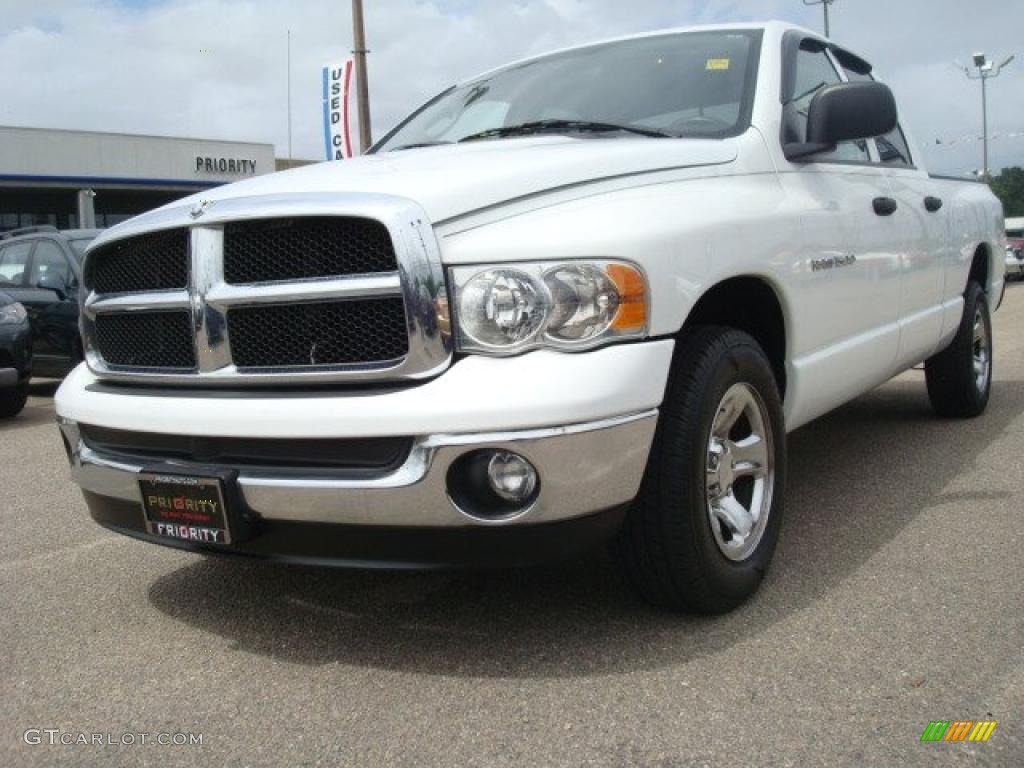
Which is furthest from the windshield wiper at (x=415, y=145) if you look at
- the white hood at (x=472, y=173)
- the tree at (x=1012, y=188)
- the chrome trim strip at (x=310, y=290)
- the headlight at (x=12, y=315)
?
the tree at (x=1012, y=188)

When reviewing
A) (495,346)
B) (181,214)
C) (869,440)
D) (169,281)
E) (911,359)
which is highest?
(181,214)

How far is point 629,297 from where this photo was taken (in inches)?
97.3

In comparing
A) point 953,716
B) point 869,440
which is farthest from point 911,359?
point 953,716

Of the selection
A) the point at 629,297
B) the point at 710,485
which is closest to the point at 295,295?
the point at 629,297

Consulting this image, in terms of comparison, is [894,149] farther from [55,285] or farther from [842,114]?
[55,285]

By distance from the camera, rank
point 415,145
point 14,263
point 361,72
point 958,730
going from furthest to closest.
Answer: point 361,72
point 14,263
point 415,145
point 958,730

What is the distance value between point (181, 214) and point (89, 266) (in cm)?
54

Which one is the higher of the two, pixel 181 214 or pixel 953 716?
pixel 181 214

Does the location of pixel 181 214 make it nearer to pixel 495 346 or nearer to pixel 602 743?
pixel 495 346

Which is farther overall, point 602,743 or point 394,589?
point 394,589

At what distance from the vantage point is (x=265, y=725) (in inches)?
94.0

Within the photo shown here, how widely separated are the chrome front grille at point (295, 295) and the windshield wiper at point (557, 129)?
118 cm

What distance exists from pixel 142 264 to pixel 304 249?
2.11ft

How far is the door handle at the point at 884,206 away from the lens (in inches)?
155
